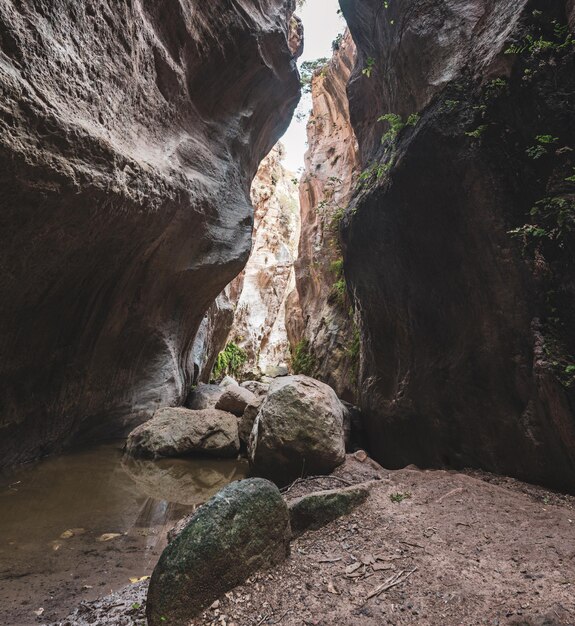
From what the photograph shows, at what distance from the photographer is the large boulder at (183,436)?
7.29 m

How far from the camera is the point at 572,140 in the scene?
4.00 meters

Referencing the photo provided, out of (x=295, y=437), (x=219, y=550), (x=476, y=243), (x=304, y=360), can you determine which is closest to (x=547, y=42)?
(x=476, y=243)

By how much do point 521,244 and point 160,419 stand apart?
Result: 6840mm

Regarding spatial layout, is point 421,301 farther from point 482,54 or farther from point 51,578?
point 51,578

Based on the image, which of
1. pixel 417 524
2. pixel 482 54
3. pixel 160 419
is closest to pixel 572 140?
pixel 482 54

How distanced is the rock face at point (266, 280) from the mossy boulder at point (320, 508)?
903 inches

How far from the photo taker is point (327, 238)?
13531 mm

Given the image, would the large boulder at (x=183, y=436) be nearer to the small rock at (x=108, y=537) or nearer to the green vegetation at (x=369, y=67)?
the small rock at (x=108, y=537)

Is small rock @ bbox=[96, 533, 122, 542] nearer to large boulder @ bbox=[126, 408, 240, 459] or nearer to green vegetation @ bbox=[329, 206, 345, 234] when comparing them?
large boulder @ bbox=[126, 408, 240, 459]

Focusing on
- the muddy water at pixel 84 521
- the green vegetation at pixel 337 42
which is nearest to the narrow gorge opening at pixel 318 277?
the green vegetation at pixel 337 42

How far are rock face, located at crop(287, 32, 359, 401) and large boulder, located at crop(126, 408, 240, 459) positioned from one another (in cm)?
338

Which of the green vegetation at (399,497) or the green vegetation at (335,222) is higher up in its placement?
the green vegetation at (335,222)

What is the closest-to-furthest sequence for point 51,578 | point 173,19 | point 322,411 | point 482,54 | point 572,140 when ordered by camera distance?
point 51,578, point 572,140, point 482,54, point 322,411, point 173,19

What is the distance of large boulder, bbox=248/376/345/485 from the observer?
Result: 536cm
